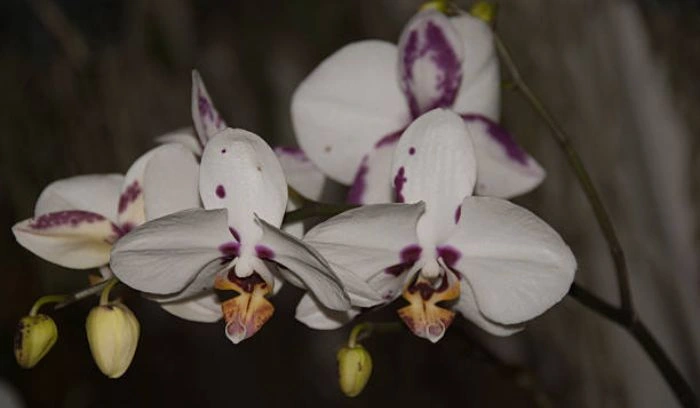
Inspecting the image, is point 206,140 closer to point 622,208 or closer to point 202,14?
point 622,208


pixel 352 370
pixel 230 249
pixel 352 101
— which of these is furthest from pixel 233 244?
pixel 352 101

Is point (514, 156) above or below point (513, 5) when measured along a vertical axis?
above

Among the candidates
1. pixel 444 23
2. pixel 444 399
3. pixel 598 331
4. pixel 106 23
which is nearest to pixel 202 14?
pixel 106 23

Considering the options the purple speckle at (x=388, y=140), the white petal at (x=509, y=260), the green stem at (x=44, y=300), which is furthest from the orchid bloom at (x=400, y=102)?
the green stem at (x=44, y=300)

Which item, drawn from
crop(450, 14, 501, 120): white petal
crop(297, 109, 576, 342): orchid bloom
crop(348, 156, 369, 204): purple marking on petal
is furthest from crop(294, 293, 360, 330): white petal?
crop(450, 14, 501, 120): white petal

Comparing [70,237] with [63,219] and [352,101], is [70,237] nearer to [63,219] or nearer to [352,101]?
[63,219]

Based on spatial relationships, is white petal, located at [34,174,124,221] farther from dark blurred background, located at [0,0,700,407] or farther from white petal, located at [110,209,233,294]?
dark blurred background, located at [0,0,700,407]

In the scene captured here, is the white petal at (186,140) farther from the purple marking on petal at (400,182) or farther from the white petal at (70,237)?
the purple marking on petal at (400,182)
